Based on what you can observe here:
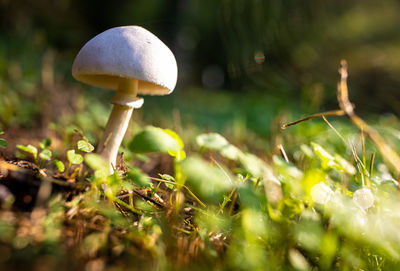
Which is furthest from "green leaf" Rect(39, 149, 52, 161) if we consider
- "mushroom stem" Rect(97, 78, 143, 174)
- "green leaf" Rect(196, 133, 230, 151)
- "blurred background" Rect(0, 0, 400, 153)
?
"blurred background" Rect(0, 0, 400, 153)

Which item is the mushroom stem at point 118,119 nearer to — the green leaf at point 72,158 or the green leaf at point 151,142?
the green leaf at point 72,158

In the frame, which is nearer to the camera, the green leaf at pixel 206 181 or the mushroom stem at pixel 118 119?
the green leaf at pixel 206 181

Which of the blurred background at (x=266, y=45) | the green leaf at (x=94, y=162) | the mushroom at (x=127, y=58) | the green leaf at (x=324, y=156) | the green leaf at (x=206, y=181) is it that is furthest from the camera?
the blurred background at (x=266, y=45)

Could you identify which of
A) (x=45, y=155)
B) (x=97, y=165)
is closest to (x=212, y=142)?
(x=97, y=165)

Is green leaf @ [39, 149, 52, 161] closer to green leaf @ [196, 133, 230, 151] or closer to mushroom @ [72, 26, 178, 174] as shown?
mushroom @ [72, 26, 178, 174]

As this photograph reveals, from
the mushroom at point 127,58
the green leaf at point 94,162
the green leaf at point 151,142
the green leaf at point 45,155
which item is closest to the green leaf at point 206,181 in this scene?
the green leaf at point 151,142

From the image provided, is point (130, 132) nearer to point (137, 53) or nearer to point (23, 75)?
point (137, 53)

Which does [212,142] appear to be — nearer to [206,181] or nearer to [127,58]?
[206,181]
